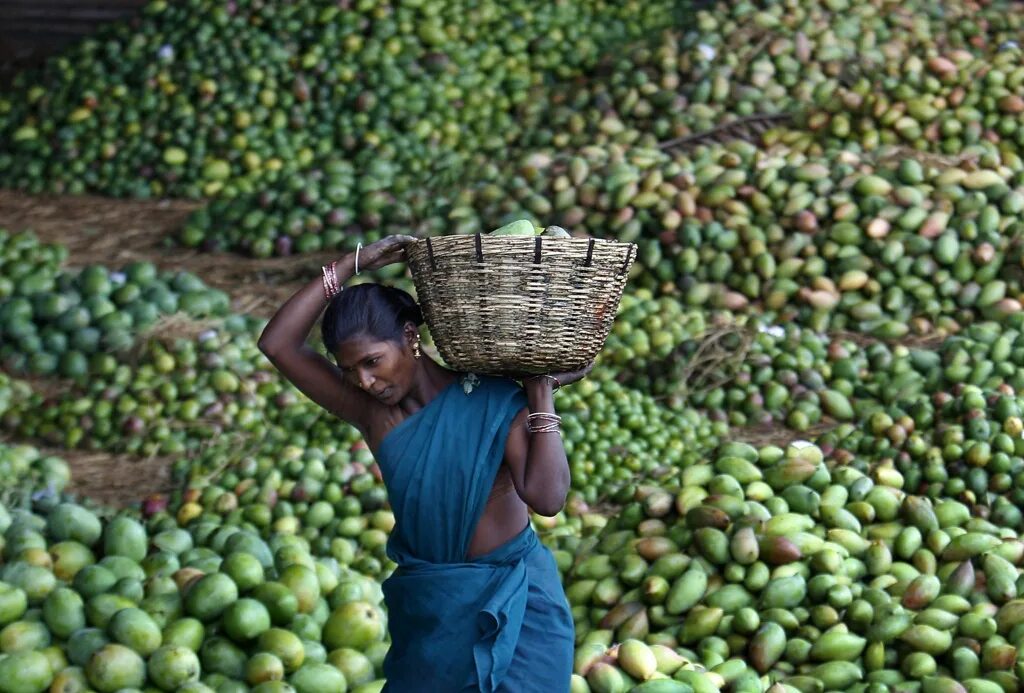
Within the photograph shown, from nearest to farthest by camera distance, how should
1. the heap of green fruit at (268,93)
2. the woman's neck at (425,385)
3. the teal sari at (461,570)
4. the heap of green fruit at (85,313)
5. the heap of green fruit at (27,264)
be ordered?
1. the teal sari at (461,570)
2. the woman's neck at (425,385)
3. the heap of green fruit at (85,313)
4. the heap of green fruit at (27,264)
5. the heap of green fruit at (268,93)

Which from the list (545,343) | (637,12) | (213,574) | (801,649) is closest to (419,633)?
(545,343)

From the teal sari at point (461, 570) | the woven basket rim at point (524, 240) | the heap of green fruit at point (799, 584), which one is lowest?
the heap of green fruit at point (799, 584)

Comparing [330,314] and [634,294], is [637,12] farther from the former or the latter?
[330,314]

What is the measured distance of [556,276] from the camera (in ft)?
7.47

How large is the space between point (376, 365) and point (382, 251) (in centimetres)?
31

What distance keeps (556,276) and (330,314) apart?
45cm

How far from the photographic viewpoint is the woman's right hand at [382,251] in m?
2.49

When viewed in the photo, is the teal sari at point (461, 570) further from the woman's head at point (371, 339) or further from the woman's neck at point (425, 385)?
the woman's head at point (371, 339)

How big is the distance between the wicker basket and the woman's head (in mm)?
100

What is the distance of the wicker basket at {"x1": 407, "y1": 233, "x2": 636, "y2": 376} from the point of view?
227 cm

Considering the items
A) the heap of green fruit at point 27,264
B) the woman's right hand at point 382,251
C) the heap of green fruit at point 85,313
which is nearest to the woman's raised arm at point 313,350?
the woman's right hand at point 382,251

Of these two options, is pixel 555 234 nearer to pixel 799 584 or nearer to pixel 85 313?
pixel 799 584

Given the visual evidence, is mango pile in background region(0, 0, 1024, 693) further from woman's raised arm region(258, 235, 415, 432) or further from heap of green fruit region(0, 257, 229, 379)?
woman's raised arm region(258, 235, 415, 432)

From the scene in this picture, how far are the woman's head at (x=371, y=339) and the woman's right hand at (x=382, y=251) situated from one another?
0.14 meters
